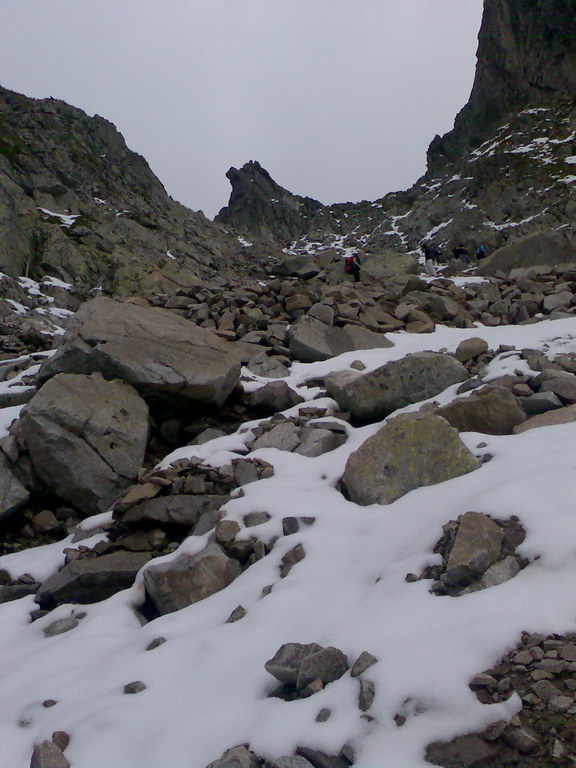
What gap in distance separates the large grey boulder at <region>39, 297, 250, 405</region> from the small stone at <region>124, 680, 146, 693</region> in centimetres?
596

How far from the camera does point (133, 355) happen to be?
34.3 feet

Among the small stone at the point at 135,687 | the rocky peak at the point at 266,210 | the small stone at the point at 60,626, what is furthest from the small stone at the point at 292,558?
the rocky peak at the point at 266,210

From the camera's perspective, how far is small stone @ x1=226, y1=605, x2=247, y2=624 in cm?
546

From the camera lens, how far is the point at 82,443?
8.98 meters

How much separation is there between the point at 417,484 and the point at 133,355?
19.8ft

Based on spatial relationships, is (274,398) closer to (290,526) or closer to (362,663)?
(290,526)

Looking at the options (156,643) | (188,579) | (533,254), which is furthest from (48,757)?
(533,254)

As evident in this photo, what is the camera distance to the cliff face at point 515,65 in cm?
8038

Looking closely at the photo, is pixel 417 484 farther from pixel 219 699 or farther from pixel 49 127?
pixel 49 127

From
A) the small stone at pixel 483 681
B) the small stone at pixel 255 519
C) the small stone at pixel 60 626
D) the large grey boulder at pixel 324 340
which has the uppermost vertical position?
the large grey boulder at pixel 324 340

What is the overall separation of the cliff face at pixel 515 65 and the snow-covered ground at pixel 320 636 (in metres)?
92.9

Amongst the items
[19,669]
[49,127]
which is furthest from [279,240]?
[19,669]

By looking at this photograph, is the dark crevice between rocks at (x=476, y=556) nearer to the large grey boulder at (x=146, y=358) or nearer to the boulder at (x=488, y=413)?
the boulder at (x=488, y=413)

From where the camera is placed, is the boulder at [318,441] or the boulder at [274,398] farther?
the boulder at [274,398]
